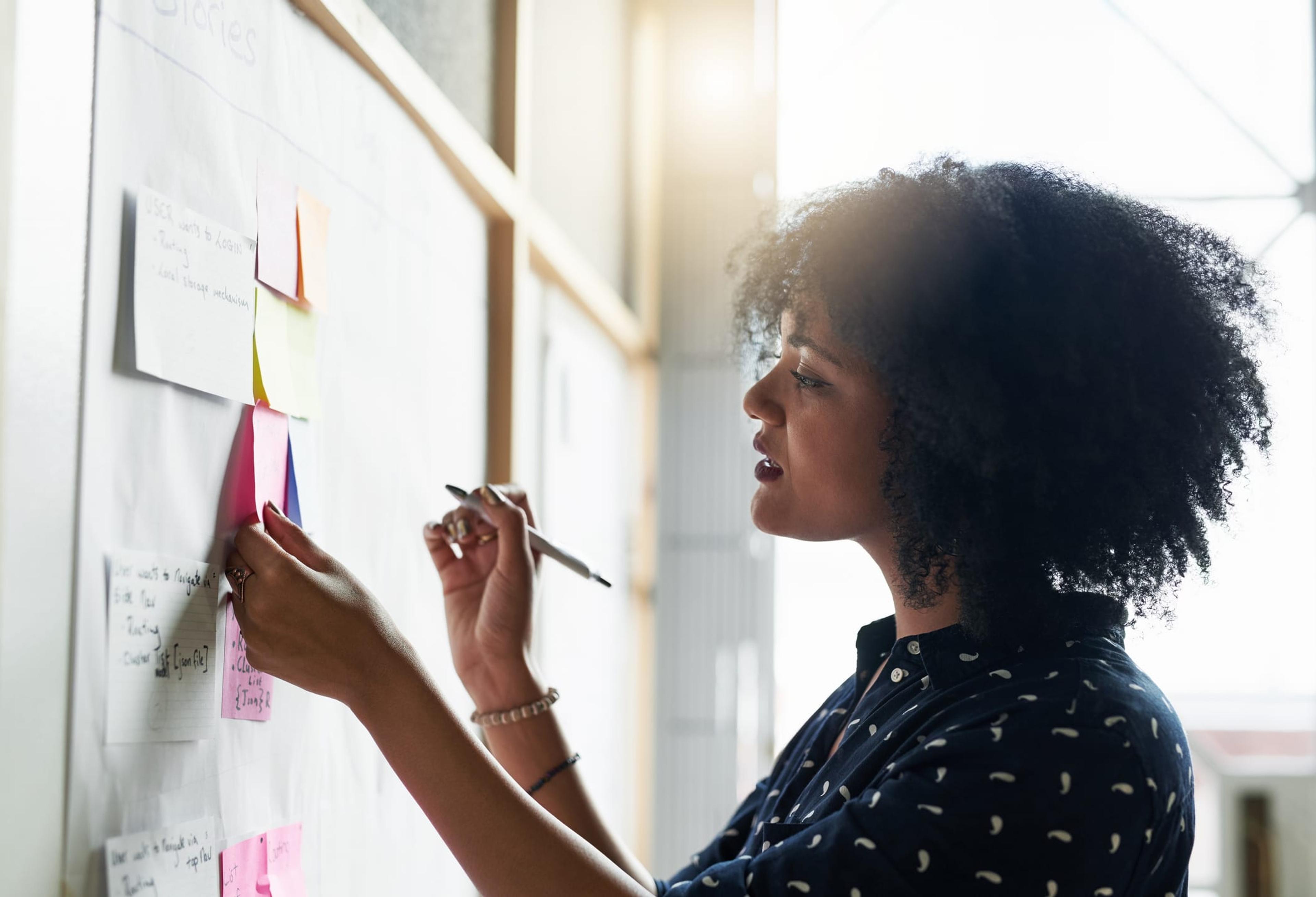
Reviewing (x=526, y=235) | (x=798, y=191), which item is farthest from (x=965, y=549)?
(x=798, y=191)

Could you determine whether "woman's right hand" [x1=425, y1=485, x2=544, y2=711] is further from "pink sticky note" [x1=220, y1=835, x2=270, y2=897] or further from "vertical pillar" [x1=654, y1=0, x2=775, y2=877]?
"vertical pillar" [x1=654, y1=0, x2=775, y2=877]

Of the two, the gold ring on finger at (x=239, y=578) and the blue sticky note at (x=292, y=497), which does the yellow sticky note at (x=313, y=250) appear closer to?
the blue sticky note at (x=292, y=497)

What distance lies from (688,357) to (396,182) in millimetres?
1649

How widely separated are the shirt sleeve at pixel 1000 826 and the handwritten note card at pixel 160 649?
34 cm

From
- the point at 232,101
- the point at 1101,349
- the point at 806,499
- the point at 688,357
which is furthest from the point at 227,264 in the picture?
the point at 688,357

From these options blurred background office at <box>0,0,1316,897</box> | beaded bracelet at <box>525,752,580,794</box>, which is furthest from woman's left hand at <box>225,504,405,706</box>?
blurred background office at <box>0,0,1316,897</box>

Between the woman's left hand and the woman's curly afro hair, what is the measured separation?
14.5 inches

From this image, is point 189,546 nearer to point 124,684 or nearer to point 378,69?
point 124,684

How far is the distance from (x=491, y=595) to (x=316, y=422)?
0.21 m

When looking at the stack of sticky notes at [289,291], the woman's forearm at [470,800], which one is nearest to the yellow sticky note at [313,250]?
the stack of sticky notes at [289,291]

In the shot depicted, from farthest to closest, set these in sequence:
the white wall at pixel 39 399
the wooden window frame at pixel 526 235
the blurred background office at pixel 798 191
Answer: the blurred background office at pixel 798 191, the wooden window frame at pixel 526 235, the white wall at pixel 39 399

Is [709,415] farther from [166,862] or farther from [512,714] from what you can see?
[166,862]

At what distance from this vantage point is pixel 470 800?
0.66 m

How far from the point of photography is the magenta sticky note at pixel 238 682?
0.74 metres
